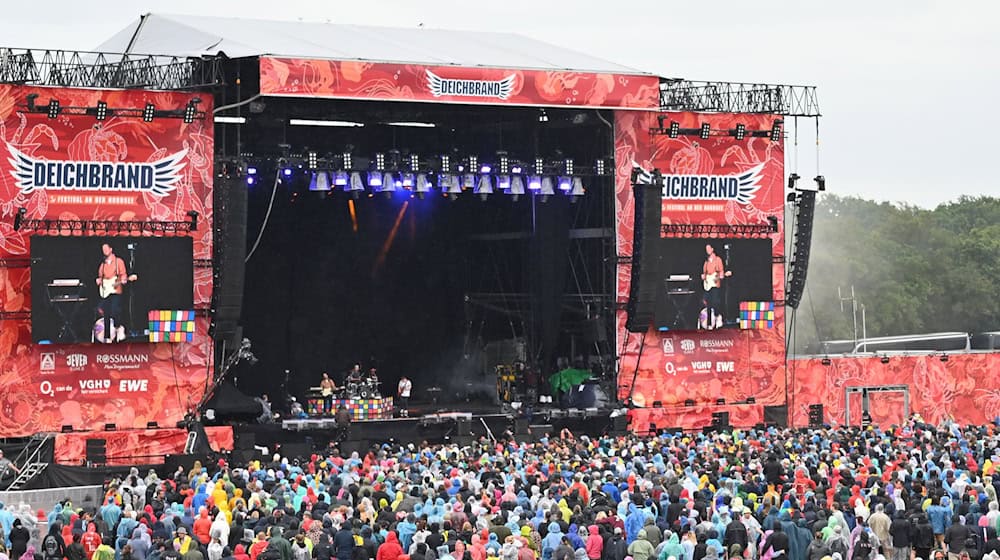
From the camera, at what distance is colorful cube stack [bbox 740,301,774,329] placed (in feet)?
133

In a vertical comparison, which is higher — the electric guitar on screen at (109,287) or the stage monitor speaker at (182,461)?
the electric guitar on screen at (109,287)

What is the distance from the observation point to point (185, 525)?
21.8m

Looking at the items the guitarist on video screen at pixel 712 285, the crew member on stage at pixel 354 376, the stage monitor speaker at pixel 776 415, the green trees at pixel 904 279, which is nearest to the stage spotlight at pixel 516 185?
the guitarist on video screen at pixel 712 285

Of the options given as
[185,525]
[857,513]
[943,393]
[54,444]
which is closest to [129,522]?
[185,525]

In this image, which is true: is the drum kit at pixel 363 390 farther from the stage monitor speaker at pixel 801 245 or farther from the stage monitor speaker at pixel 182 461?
the stage monitor speaker at pixel 801 245

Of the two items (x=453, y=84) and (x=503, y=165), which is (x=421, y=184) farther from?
(x=453, y=84)

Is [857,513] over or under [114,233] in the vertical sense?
under

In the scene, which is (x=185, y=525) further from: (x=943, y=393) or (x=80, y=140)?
(x=943, y=393)

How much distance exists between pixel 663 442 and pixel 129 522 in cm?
1288

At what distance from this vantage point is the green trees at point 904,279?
7012cm

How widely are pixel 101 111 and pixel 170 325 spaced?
4.56 metres

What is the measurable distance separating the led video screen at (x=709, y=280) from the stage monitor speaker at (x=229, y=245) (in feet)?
32.0

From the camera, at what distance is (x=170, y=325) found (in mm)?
35312

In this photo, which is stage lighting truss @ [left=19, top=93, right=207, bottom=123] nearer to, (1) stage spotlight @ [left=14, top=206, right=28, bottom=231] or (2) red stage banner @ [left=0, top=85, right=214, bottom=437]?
(2) red stage banner @ [left=0, top=85, right=214, bottom=437]
